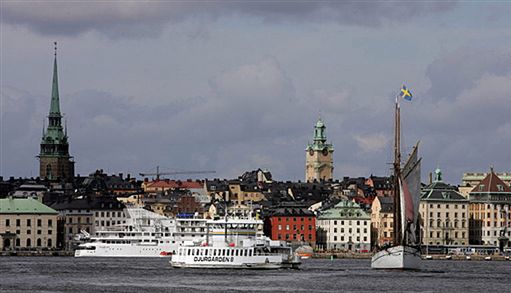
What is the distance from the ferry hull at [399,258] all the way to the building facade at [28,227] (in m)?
79.0

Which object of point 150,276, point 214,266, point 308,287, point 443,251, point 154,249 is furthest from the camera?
point 443,251

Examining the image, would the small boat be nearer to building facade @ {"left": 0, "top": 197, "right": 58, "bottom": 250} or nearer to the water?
building facade @ {"left": 0, "top": 197, "right": 58, "bottom": 250}

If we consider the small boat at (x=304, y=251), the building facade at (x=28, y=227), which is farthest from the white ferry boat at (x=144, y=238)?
the building facade at (x=28, y=227)

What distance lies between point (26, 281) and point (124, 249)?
70.5 meters

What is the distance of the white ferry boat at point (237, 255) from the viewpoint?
116500mm

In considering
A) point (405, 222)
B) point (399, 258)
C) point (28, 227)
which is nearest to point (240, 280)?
point (399, 258)

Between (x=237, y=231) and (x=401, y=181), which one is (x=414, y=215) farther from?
(x=237, y=231)

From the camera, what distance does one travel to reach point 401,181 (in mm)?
120688

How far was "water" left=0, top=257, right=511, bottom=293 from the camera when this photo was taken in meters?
94.6

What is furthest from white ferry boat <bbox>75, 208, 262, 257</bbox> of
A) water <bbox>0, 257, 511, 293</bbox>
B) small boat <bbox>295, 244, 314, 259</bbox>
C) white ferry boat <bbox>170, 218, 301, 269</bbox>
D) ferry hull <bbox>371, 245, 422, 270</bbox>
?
ferry hull <bbox>371, 245, 422, 270</bbox>

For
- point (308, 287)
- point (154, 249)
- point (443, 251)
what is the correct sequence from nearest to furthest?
point (308, 287), point (154, 249), point (443, 251)

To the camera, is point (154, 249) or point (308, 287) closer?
point (308, 287)

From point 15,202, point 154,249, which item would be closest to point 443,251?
point 154,249

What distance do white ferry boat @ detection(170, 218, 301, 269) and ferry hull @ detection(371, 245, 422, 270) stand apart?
6007 mm
